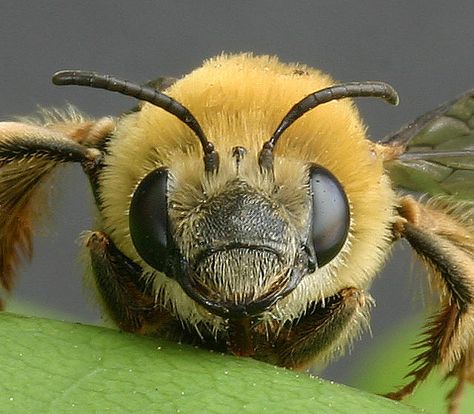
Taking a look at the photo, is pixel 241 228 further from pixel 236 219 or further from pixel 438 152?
pixel 438 152

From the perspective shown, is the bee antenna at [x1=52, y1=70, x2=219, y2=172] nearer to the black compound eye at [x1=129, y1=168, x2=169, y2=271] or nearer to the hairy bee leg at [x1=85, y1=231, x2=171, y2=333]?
the black compound eye at [x1=129, y1=168, x2=169, y2=271]

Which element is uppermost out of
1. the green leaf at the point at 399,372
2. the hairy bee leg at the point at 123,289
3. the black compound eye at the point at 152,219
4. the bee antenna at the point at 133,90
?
the bee antenna at the point at 133,90

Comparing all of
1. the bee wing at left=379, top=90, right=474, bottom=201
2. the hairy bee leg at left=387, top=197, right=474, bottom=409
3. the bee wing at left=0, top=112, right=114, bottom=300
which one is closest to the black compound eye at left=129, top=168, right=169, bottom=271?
the bee wing at left=0, top=112, right=114, bottom=300

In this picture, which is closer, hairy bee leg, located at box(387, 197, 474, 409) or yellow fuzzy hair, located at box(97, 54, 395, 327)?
yellow fuzzy hair, located at box(97, 54, 395, 327)

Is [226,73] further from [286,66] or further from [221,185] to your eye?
[221,185]

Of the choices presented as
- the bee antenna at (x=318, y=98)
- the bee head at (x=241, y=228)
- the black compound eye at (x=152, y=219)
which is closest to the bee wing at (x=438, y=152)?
the bee antenna at (x=318, y=98)

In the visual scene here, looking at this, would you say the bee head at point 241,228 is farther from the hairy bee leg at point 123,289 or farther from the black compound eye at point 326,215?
the hairy bee leg at point 123,289
